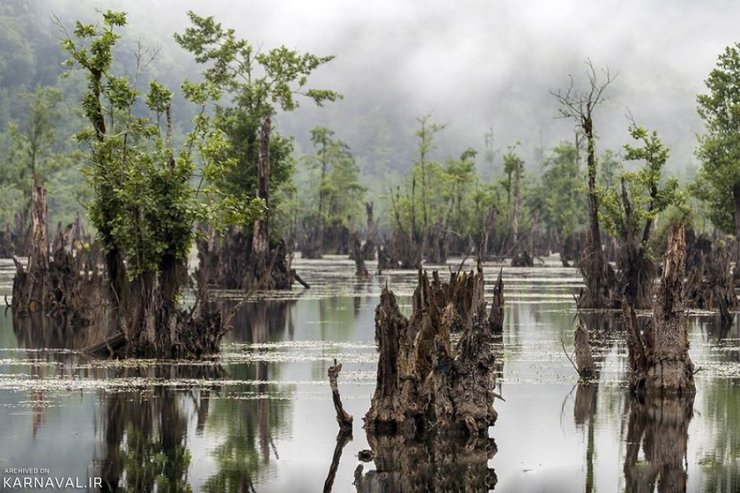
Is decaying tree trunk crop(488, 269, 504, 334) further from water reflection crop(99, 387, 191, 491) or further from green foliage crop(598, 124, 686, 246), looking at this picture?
water reflection crop(99, 387, 191, 491)

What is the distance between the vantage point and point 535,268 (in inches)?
2456

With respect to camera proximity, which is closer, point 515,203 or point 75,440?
point 75,440

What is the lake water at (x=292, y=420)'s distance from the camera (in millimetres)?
13898

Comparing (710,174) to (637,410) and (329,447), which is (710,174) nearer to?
(637,410)

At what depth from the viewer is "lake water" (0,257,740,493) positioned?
45.6 feet

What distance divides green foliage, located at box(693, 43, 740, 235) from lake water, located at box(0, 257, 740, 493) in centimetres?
2114

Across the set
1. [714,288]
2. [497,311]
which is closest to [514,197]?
[714,288]

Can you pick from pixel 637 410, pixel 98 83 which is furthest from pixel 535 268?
pixel 637 410

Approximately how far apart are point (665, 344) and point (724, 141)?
3019cm

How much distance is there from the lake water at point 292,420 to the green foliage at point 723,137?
21.1 m

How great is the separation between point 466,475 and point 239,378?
273 inches

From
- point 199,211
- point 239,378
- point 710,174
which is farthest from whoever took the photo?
point 710,174

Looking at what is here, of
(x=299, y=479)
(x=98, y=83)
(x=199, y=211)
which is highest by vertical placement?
(x=98, y=83)

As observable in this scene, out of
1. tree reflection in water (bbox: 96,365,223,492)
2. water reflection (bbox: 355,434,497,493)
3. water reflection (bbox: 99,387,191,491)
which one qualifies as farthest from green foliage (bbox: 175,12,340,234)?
water reflection (bbox: 355,434,497,493)
